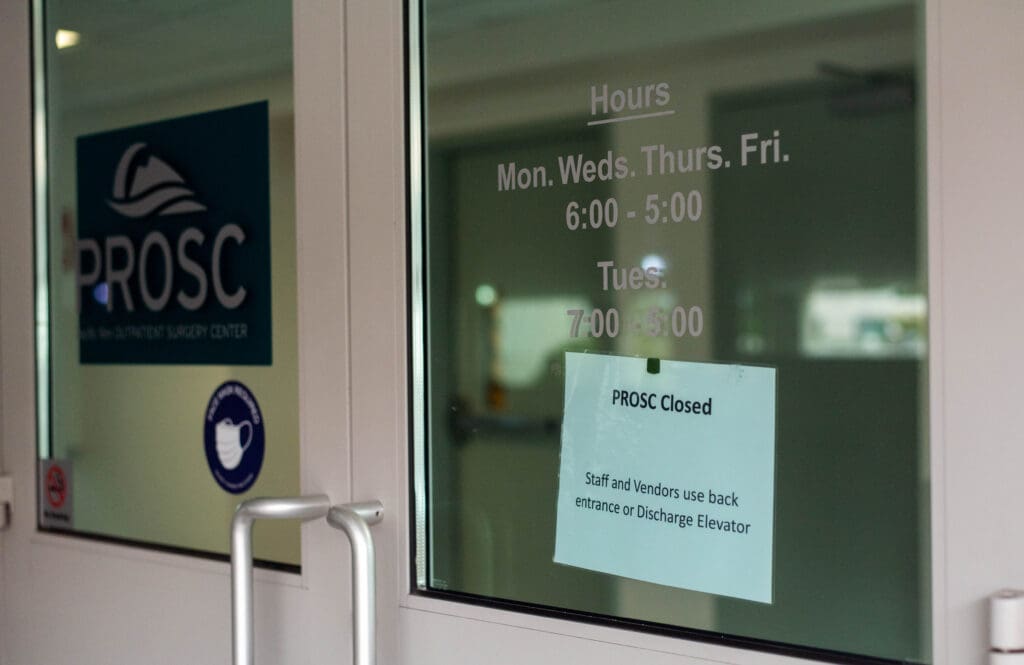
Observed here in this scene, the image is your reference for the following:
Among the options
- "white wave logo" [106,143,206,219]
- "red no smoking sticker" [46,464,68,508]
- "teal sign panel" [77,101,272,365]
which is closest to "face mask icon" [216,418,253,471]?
"teal sign panel" [77,101,272,365]

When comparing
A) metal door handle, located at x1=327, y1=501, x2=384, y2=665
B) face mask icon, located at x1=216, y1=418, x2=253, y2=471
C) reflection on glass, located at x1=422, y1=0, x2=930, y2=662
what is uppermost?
reflection on glass, located at x1=422, y1=0, x2=930, y2=662

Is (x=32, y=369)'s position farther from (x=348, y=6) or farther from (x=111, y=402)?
(x=348, y=6)

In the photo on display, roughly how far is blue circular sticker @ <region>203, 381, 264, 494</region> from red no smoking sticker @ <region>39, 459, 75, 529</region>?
1.53 ft

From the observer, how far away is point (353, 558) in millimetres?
1607

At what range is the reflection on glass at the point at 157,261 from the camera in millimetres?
1945

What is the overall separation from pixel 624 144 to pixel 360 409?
0.60 metres

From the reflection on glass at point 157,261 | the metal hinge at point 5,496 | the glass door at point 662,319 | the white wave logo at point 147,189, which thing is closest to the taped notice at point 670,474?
the glass door at point 662,319

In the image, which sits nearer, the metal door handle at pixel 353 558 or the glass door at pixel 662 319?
the glass door at pixel 662 319

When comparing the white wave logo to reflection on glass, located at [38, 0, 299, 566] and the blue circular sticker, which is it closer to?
reflection on glass, located at [38, 0, 299, 566]

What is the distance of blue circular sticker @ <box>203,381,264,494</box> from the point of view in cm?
198

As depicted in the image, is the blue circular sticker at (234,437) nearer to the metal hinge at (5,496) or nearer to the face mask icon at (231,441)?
the face mask icon at (231,441)

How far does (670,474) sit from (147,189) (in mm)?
1228

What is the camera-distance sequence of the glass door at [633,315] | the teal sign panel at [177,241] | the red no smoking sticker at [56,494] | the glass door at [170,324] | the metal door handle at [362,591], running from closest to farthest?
1. the glass door at [633,315]
2. the metal door handle at [362,591]
3. the glass door at [170,324]
4. the teal sign panel at [177,241]
5. the red no smoking sticker at [56,494]

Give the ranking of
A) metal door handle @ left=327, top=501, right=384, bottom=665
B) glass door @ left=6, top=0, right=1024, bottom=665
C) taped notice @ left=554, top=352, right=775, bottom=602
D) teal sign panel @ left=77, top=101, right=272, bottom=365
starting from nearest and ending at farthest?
1. glass door @ left=6, top=0, right=1024, bottom=665
2. taped notice @ left=554, top=352, right=775, bottom=602
3. metal door handle @ left=327, top=501, right=384, bottom=665
4. teal sign panel @ left=77, top=101, right=272, bottom=365
